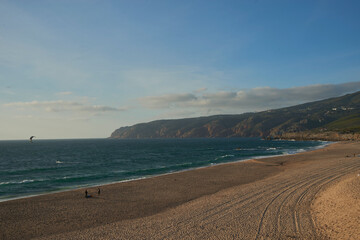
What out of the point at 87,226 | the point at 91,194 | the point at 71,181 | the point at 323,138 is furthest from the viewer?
the point at 323,138

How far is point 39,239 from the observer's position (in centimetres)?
1418

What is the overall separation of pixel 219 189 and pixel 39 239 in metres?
18.4

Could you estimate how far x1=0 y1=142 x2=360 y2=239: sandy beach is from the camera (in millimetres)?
13953

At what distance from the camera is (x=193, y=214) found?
17.5 meters

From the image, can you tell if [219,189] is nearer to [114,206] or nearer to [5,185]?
[114,206]

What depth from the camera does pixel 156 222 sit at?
53.5 ft

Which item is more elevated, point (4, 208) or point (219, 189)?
point (4, 208)

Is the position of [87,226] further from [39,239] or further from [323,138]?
[323,138]

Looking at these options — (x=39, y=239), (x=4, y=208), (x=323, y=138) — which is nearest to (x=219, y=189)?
(x=39, y=239)

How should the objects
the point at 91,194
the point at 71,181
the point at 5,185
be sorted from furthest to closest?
the point at 71,181
the point at 5,185
the point at 91,194

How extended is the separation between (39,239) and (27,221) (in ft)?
14.6

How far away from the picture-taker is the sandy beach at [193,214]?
45.8ft

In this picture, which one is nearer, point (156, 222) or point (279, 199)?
point (156, 222)

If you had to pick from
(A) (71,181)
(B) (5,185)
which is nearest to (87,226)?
(A) (71,181)
